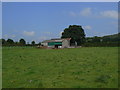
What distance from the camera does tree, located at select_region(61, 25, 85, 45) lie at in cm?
6434

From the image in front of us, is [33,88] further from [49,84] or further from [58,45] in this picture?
[58,45]

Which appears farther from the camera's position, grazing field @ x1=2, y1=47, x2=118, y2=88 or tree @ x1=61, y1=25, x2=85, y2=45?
tree @ x1=61, y1=25, x2=85, y2=45

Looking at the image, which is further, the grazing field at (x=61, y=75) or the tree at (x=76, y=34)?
the tree at (x=76, y=34)

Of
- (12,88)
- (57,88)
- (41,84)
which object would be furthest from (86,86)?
(12,88)

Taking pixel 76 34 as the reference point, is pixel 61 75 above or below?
below

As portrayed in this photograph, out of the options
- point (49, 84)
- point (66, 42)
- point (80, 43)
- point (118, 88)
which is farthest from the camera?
point (80, 43)

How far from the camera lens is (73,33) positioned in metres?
65.2

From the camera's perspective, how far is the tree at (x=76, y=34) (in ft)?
211

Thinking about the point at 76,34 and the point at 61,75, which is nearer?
the point at 61,75

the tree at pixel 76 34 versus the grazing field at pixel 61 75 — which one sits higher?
the tree at pixel 76 34

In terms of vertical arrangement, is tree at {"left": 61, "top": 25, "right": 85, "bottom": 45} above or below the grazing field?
above

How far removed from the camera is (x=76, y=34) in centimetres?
6444

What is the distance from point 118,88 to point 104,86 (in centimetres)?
37

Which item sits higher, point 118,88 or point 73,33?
point 73,33
